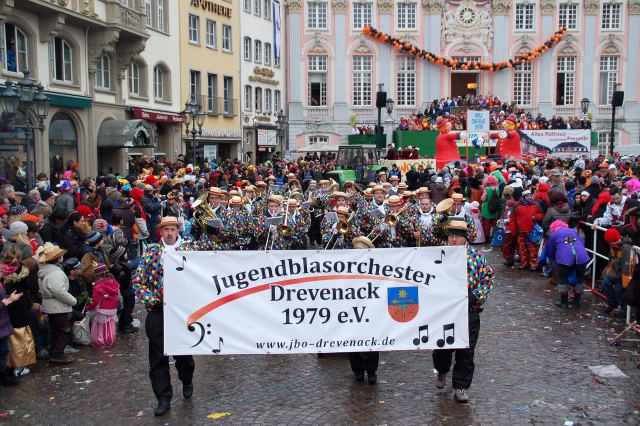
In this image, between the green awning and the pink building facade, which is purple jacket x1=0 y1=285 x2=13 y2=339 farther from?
the pink building facade

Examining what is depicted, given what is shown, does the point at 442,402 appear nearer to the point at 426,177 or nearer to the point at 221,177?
the point at 221,177

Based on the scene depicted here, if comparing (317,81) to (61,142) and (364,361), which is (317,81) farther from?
(364,361)

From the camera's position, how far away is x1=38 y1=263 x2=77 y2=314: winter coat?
26.3ft

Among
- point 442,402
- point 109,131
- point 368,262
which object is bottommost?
point 442,402

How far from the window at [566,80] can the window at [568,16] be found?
7.14 ft

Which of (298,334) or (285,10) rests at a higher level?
(285,10)

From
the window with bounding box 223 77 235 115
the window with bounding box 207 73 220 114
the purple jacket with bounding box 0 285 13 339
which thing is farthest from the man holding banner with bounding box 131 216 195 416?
the window with bounding box 223 77 235 115

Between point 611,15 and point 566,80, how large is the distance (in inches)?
201

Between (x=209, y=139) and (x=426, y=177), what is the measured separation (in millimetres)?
17344

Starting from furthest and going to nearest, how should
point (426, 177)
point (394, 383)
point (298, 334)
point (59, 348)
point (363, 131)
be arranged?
1. point (363, 131)
2. point (426, 177)
3. point (59, 348)
4. point (394, 383)
5. point (298, 334)

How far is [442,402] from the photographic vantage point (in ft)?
22.4

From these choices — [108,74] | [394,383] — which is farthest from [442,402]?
[108,74]

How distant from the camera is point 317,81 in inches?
1874

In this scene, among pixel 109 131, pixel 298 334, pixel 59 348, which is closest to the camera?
pixel 298 334
